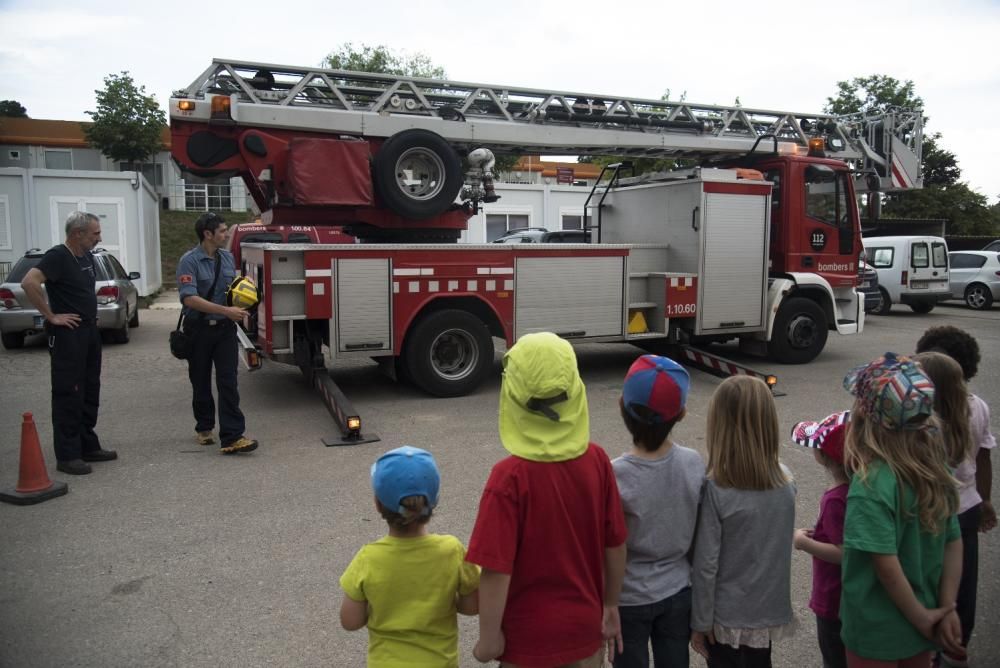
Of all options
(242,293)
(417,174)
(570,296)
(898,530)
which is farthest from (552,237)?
(898,530)

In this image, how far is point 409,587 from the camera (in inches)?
83.7

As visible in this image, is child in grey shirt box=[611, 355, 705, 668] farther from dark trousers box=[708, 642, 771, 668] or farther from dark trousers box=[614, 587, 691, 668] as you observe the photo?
dark trousers box=[708, 642, 771, 668]

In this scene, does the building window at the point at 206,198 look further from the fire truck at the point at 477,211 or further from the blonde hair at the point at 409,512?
the blonde hair at the point at 409,512

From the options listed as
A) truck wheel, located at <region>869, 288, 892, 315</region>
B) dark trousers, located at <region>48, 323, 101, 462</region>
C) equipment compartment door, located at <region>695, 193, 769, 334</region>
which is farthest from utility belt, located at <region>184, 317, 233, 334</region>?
truck wheel, located at <region>869, 288, 892, 315</region>

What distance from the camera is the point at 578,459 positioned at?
85.0 inches

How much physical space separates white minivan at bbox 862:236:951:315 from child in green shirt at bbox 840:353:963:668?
1771cm

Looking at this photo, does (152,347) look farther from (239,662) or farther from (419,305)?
(239,662)

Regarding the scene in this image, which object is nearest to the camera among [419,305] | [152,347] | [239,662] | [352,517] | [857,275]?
[239,662]

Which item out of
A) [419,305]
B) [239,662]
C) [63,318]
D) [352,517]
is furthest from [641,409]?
[419,305]

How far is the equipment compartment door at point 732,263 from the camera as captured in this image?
9539mm

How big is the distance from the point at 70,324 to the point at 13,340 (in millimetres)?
8080

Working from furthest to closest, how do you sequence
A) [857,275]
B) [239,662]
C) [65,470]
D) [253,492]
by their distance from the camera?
[857,275]
[65,470]
[253,492]
[239,662]

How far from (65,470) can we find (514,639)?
4970 mm

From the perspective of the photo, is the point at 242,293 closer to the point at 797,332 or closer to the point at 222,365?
the point at 222,365
